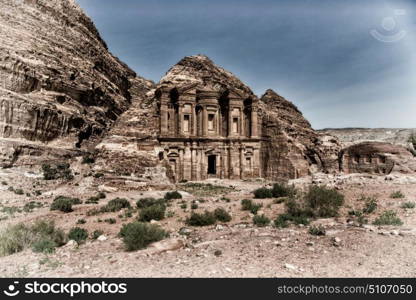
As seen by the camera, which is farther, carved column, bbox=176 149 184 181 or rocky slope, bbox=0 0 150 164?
carved column, bbox=176 149 184 181

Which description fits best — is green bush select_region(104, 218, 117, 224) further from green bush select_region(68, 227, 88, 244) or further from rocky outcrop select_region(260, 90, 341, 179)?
rocky outcrop select_region(260, 90, 341, 179)

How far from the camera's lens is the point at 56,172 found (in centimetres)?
2133

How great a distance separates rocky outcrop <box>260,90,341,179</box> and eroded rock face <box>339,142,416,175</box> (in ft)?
6.19

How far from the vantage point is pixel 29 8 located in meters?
27.6

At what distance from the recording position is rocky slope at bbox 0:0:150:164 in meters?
21.8

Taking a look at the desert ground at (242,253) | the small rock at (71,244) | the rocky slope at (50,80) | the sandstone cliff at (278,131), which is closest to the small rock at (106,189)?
the rocky slope at (50,80)

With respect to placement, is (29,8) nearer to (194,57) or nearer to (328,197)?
(194,57)

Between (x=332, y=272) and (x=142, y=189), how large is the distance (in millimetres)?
17845

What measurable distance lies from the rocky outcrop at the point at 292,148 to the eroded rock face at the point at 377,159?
1.89 m

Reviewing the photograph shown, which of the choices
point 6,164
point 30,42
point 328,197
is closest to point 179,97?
point 30,42

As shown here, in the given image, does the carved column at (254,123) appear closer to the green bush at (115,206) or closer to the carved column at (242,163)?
the carved column at (242,163)

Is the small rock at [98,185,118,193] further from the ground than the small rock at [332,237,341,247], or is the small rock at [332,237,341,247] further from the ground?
the small rock at [98,185,118,193]

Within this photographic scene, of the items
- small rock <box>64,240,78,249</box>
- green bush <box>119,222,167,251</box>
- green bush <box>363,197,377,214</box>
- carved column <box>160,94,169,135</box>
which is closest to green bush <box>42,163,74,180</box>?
carved column <box>160,94,169,135</box>

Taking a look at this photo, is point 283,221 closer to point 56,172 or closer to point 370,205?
point 370,205
